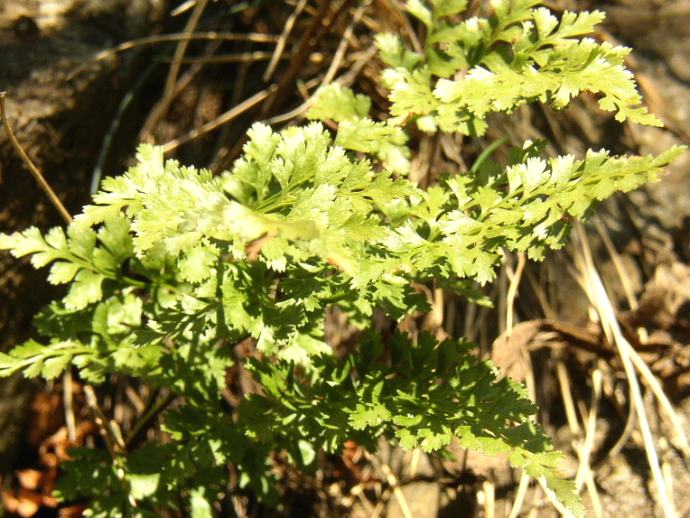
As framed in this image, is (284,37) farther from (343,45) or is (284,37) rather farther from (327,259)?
(327,259)

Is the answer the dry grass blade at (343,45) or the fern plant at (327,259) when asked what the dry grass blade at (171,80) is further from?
the fern plant at (327,259)

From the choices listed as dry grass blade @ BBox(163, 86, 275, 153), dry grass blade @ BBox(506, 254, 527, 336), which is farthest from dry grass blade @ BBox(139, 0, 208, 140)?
dry grass blade @ BBox(506, 254, 527, 336)

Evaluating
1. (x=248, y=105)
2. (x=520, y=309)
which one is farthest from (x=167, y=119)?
(x=520, y=309)

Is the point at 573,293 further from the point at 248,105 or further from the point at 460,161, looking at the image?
the point at 248,105

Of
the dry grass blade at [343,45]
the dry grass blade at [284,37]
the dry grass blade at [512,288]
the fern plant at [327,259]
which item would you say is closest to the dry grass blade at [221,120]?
the dry grass blade at [284,37]

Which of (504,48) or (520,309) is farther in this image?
(520,309)

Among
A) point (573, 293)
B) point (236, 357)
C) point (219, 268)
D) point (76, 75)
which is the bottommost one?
point (573, 293)

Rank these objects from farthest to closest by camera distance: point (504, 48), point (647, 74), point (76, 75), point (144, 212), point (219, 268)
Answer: point (647, 74), point (76, 75), point (504, 48), point (219, 268), point (144, 212)
